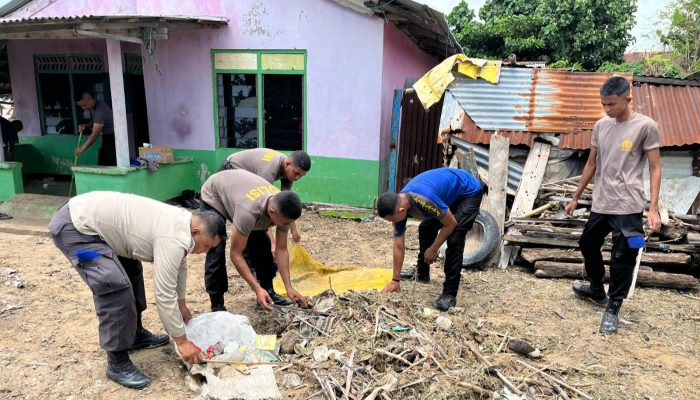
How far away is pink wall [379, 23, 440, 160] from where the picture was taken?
725 cm

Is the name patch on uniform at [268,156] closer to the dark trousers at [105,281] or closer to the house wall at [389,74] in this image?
the dark trousers at [105,281]

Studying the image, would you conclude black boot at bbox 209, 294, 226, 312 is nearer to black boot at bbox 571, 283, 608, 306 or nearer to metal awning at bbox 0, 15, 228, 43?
black boot at bbox 571, 283, 608, 306

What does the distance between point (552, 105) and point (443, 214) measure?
3.43 metres

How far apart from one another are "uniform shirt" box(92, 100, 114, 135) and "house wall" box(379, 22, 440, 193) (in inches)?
165

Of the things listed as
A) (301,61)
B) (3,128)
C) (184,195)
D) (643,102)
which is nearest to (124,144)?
(184,195)

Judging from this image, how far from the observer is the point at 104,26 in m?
6.06

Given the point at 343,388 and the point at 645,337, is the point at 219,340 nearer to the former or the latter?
the point at 343,388

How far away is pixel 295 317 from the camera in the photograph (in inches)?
137

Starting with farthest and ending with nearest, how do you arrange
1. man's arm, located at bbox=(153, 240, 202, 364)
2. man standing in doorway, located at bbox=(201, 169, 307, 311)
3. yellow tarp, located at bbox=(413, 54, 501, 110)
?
1. yellow tarp, located at bbox=(413, 54, 501, 110)
2. man standing in doorway, located at bbox=(201, 169, 307, 311)
3. man's arm, located at bbox=(153, 240, 202, 364)

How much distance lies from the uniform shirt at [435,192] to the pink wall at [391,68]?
11.4 feet

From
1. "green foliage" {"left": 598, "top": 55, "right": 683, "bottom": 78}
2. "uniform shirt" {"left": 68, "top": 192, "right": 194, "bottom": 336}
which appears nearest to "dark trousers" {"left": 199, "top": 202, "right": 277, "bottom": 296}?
"uniform shirt" {"left": 68, "top": 192, "right": 194, "bottom": 336}

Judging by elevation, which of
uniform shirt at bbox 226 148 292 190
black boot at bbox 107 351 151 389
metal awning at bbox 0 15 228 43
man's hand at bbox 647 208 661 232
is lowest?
black boot at bbox 107 351 151 389

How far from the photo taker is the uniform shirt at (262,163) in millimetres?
4133

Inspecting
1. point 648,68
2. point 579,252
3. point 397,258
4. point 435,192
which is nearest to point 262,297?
point 397,258
